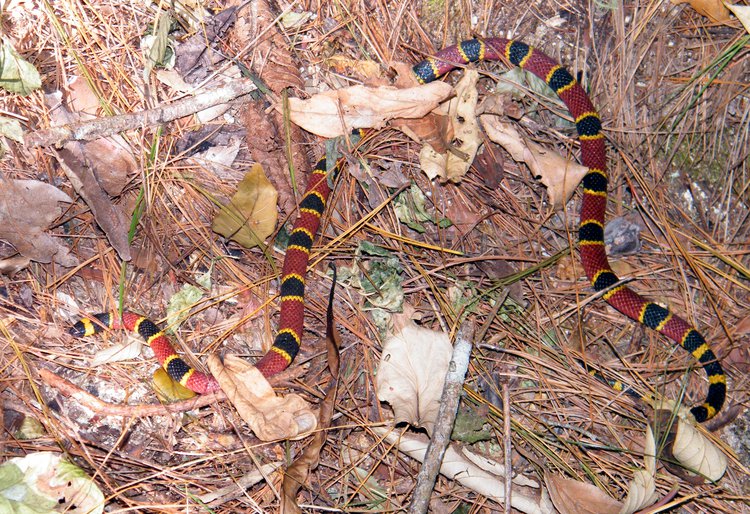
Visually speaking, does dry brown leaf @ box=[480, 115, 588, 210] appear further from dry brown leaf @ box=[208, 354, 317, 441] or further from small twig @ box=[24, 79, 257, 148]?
dry brown leaf @ box=[208, 354, 317, 441]

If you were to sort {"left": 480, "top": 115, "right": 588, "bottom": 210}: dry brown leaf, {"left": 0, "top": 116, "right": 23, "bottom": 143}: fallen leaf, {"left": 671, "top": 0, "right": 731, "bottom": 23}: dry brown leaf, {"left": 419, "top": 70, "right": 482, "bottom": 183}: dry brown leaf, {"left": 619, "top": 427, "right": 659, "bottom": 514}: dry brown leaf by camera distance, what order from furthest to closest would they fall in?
1. {"left": 671, "top": 0, "right": 731, "bottom": 23}: dry brown leaf
2. {"left": 480, "top": 115, "right": 588, "bottom": 210}: dry brown leaf
3. {"left": 419, "top": 70, "right": 482, "bottom": 183}: dry brown leaf
4. {"left": 0, "top": 116, "right": 23, "bottom": 143}: fallen leaf
5. {"left": 619, "top": 427, "right": 659, "bottom": 514}: dry brown leaf

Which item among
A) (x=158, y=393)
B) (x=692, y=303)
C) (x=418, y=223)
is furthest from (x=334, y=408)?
(x=692, y=303)

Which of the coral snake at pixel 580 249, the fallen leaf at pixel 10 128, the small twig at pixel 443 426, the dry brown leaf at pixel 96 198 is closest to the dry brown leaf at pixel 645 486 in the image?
the coral snake at pixel 580 249

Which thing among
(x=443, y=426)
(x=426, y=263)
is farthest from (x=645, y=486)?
(x=426, y=263)

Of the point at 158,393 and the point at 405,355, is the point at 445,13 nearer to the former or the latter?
the point at 405,355

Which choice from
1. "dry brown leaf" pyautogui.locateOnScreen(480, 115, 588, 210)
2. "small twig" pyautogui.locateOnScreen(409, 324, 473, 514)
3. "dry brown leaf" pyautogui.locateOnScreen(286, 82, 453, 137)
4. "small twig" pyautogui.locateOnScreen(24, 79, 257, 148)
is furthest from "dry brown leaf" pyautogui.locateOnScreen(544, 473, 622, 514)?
"small twig" pyautogui.locateOnScreen(24, 79, 257, 148)

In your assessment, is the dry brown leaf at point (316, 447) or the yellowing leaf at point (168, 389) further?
the yellowing leaf at point (168, 389)

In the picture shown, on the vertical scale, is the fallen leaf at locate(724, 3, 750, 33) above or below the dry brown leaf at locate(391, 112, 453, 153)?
above

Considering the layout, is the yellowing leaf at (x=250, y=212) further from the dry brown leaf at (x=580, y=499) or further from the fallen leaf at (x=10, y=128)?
the dry brown leaf at (x=580, y=499)
